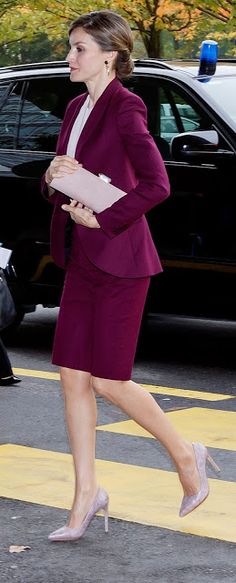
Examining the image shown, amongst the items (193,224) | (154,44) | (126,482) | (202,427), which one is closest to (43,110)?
(193,224)

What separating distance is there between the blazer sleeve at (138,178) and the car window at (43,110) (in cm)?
456

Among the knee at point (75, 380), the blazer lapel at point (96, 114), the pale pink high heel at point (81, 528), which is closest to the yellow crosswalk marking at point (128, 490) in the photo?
the pale pink high heel at point (81, 528)

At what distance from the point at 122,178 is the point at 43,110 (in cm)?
482

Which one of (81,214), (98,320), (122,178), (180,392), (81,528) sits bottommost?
(180,392)

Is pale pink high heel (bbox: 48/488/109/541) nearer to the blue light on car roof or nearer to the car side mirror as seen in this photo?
the car side mirror

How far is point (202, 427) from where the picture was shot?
754 centimetres

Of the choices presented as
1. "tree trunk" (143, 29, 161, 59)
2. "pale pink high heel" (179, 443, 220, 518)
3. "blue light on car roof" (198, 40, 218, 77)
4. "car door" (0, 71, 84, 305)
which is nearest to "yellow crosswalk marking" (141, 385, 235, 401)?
"car door" (0, 71, 84, 305)

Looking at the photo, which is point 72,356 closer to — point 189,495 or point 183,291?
point 189,495

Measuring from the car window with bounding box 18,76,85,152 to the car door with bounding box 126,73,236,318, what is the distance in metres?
0.74

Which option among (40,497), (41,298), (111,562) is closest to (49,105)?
(41,298)

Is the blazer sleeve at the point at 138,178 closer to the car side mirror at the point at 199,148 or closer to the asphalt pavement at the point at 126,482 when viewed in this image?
the asphalt pavement at the point at 126,482

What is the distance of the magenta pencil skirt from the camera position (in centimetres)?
512

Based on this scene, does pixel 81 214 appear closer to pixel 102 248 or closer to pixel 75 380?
pixel 102 248

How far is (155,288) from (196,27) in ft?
54.1
